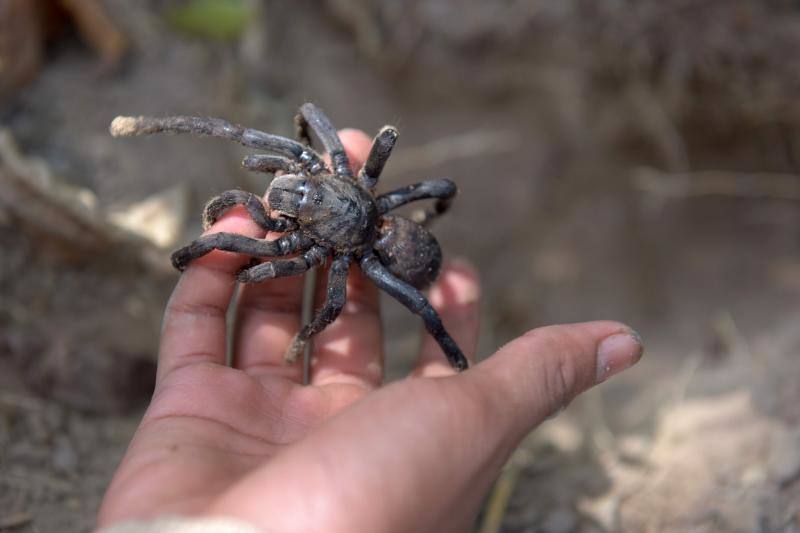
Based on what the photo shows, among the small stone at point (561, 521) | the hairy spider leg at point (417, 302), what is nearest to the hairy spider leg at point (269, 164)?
the hairy spider leg at point (417, 302)

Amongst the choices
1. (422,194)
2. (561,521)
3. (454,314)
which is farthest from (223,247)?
(561,521)

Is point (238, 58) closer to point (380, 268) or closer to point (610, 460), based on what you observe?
point (380, 268)

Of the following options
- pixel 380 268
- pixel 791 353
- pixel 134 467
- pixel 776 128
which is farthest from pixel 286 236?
pixel 776 128

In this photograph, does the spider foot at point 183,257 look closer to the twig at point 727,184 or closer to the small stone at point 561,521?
the small stone at point 561,521

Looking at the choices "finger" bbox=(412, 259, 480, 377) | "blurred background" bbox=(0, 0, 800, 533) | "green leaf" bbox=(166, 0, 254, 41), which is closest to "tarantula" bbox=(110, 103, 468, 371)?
"finger" bbox=(412, 259, 480, 377)

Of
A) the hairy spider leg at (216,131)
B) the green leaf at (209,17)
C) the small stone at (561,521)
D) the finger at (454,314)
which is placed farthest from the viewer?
the green leaf at (209,17)

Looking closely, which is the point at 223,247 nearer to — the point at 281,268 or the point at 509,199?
the point at 281,268

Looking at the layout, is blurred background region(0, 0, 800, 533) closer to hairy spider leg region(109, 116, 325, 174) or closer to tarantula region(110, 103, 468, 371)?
hairy spider leg region(109, 116, 325, 174)
